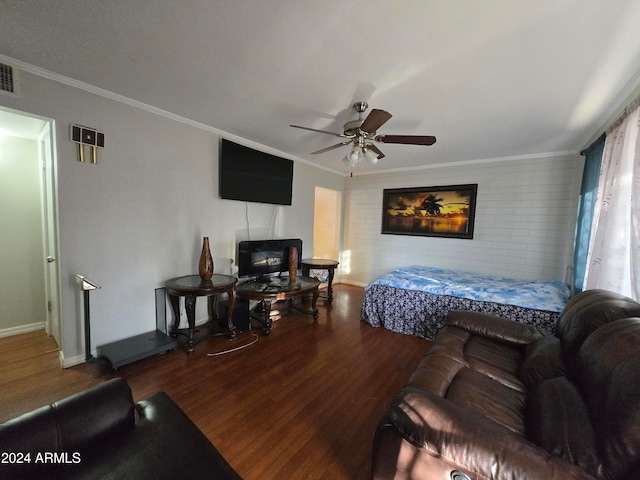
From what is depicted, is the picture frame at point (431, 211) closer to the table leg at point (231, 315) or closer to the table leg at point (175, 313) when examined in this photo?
the table leg at point (231, 315)

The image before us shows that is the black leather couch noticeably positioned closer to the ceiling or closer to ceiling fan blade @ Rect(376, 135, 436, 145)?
the ceiling

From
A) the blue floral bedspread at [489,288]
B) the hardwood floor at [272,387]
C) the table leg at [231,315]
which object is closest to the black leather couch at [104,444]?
the hardwood floor at [272,387]

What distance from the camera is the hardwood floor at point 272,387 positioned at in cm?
148

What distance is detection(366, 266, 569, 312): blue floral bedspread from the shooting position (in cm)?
260

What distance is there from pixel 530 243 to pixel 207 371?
4658mm

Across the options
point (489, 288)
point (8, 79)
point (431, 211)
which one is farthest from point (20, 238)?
point (431, 211)

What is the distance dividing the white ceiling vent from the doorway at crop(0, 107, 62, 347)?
68cm

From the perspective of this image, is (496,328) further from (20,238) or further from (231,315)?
(20,238)

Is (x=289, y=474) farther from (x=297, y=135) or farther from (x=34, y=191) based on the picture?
→ (x=34, y=191)

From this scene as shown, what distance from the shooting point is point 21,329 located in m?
2.79

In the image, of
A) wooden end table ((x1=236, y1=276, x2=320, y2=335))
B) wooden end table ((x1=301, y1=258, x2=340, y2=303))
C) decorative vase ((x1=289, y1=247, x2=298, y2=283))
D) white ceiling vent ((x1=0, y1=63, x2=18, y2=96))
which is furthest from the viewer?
wooden end table ((x1=301, y1=258, x2=340, y2=303))

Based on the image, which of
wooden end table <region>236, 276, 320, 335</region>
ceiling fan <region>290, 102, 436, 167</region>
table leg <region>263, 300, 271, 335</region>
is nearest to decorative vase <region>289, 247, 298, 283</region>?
wooden end table <region>236, 276, 320, 335</region>

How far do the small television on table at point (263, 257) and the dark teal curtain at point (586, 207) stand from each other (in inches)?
139

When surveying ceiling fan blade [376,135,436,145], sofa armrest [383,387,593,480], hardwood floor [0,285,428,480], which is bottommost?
hardwood floor [0,285,428,480]
